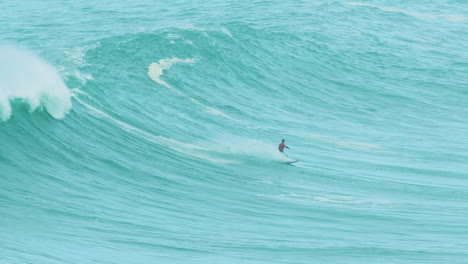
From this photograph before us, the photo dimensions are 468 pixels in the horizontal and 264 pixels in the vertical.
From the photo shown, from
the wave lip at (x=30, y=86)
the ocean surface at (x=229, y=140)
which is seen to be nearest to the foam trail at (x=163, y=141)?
the ocean surface at (x=229, y=140)

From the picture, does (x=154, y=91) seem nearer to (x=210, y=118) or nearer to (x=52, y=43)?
(x=210, y=118)

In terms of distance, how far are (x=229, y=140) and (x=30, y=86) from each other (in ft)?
25.9

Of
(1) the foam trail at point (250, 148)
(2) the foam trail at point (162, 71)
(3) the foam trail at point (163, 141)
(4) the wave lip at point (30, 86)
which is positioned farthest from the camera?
(2) the foam trail at point (162, 71)

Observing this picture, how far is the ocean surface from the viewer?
65.6 feet

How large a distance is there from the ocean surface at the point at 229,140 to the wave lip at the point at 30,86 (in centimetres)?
7

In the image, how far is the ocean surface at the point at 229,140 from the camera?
1998cm

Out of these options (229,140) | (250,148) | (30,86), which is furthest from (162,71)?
(30,86)

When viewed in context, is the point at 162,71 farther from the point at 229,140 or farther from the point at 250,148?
the point at 250,148

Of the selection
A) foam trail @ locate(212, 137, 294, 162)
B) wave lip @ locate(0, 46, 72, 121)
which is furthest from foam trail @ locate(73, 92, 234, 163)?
wave lip @ locate(0, 46, 72, 121)

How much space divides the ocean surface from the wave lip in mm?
65

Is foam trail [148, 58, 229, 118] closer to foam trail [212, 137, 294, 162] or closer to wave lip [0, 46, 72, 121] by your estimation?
foam trail [212, 137, 294, 162]

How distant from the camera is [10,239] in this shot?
1772 cm

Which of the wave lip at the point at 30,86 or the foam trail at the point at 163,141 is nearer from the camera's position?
the wave lip at the point at 30,86

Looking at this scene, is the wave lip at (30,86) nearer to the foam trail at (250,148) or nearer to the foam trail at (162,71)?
the foam trail at (250,148)
